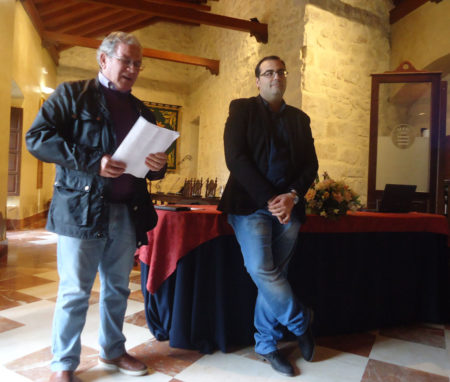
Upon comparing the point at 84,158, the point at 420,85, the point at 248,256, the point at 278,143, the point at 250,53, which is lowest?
the point at 248,256

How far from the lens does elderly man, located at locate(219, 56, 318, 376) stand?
177cm

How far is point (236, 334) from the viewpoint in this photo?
2076 mm

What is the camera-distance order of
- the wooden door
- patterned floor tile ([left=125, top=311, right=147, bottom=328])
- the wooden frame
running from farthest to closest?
the wooden door → the wooden frame → patterned floor tile ([left=125, top=311, right=147, bottom=328])

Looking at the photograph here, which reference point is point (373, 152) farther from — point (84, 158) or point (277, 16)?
point (84, 158)

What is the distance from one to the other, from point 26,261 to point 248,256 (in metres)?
3.23

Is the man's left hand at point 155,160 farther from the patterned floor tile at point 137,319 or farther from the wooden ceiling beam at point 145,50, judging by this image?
the wooden ceiling beam at point 145,50

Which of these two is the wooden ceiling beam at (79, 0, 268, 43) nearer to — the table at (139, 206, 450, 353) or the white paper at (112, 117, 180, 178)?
the table at (139, 206, 450, 353)

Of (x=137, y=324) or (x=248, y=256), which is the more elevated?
(x=248, y=256)

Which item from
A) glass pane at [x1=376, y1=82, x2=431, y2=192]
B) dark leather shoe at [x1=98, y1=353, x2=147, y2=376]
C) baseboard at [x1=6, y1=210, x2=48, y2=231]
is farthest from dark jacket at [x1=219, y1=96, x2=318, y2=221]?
baseboard at [x1=6, y1=210, x2=48, y2=231]

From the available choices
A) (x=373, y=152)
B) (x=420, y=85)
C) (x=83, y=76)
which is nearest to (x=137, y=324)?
(x=373, y=152)

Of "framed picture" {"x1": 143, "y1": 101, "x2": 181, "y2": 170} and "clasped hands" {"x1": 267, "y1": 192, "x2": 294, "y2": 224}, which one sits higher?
"framed picture" {"x1": 143, "y1": 101, "x2": 181, "y2": 170}

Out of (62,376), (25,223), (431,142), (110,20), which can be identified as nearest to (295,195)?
(62,376)

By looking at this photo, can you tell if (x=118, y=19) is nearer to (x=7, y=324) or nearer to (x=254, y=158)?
(x=7, y=324)

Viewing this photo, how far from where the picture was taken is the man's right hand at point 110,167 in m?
1.45
